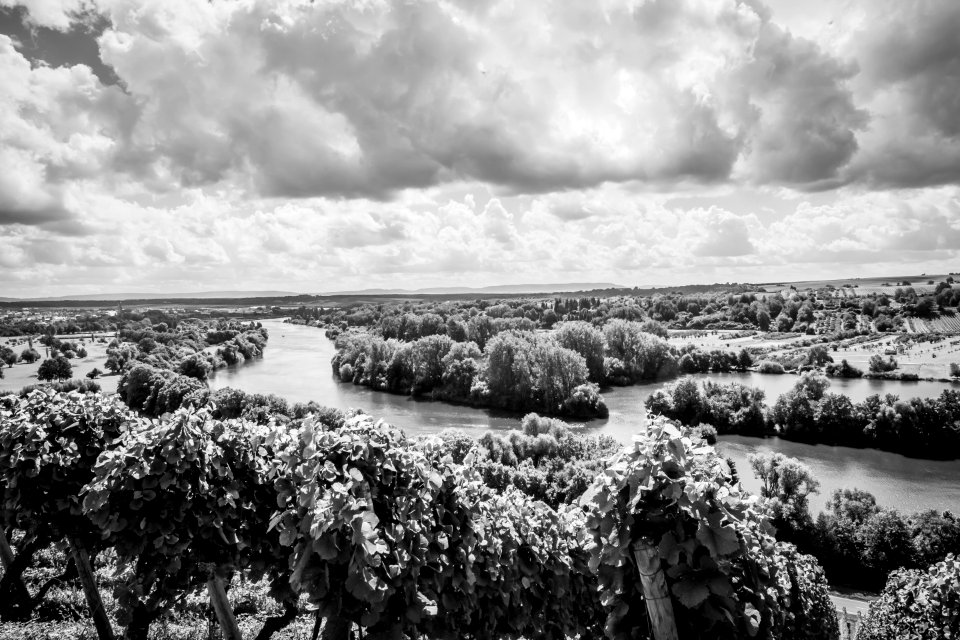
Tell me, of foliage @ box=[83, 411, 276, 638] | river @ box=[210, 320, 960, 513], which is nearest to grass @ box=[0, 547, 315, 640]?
foliage @ box=[83, 411, 276, 638]

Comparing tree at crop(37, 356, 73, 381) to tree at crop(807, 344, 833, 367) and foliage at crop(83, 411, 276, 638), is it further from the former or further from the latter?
tree at crop(807, 344, 833, 367)

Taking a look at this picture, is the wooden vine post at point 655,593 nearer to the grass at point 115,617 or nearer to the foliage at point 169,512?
the foliage at point 169,512

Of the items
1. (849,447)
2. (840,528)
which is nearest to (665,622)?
(840,528)

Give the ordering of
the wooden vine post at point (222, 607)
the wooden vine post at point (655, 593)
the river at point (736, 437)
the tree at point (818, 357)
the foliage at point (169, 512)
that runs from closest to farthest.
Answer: the wooden vine post at point (655, 593) → the foliage at point (169, 512) → the wooden vine post at point (222, 607) → the river at point (736, 437) → the tree at point (818, 357)

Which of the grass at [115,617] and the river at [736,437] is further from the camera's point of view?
the river at [736,437]

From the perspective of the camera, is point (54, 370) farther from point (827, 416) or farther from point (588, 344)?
point (827, 416)

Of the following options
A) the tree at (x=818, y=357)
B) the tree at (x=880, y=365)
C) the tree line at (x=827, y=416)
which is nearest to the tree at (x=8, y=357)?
the tree line at (x=827, y=416)
